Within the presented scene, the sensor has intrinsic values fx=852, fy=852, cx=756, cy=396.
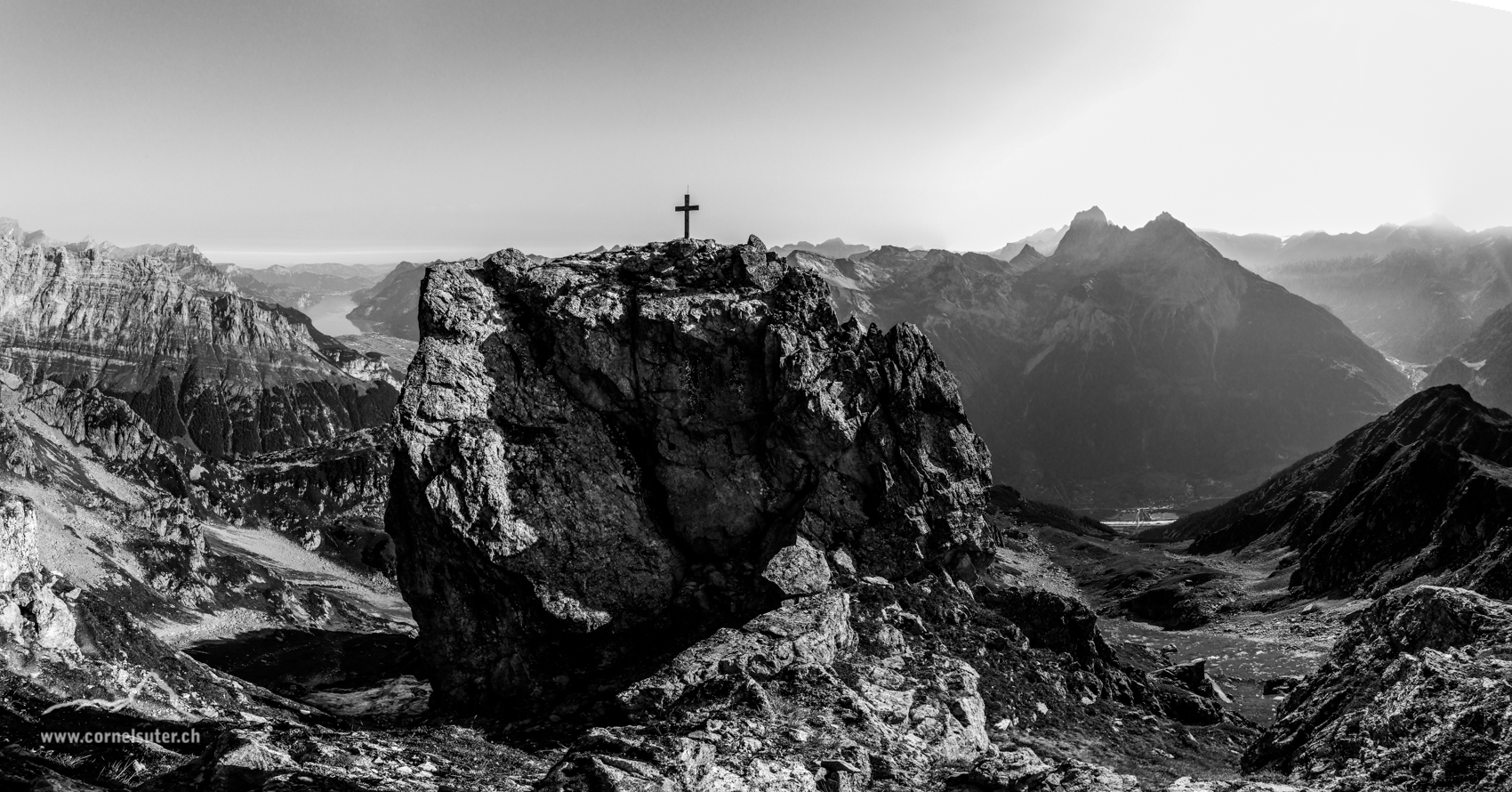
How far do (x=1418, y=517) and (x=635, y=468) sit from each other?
10057 cm

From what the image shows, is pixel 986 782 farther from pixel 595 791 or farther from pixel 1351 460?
pixel 1351 460

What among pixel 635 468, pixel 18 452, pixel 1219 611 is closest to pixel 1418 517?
pixel 1219 611

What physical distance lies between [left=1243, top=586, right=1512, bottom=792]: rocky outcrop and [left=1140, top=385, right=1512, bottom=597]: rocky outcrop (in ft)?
154

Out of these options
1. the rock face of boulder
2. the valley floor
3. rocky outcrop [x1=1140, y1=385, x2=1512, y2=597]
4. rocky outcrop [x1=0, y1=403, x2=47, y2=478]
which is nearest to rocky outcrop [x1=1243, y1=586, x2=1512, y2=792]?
the valley floor

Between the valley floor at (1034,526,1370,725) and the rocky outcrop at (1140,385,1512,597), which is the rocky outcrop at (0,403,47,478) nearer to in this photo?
the valley floor at (1034,526,1370,725)

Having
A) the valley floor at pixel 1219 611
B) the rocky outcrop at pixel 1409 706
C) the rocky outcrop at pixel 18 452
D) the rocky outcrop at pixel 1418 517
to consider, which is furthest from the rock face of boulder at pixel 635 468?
the rocky outcrop at pixel 18 452

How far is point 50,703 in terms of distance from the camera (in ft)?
105

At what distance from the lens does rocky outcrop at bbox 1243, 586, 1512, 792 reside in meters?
17.2

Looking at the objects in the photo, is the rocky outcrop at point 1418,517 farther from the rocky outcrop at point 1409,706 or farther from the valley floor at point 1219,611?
the rocky outcrop at point 1409,706

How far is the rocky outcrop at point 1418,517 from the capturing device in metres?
84.1

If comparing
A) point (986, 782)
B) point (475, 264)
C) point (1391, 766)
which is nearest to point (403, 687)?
point (475, 264)

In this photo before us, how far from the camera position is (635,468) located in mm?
54094

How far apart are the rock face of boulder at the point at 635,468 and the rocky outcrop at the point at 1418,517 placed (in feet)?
149

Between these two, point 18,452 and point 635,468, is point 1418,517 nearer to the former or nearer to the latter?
point 635,468
